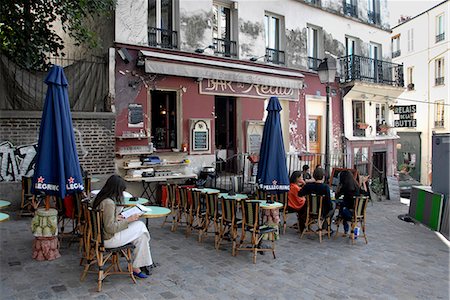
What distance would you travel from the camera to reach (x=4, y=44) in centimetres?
752

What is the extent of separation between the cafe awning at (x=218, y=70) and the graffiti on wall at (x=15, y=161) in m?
3.69

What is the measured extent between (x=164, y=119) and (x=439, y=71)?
21.6 m

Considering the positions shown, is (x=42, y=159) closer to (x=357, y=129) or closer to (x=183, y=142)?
(x=183, y=142)

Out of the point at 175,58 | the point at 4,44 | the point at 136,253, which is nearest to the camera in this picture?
the point at 136,253

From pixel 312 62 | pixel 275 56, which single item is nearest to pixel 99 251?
pixel 275 56

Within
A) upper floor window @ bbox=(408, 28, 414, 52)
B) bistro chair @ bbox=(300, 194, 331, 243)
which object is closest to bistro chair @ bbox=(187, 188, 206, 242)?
bistro chair @ bbox=(300, 194, 331, 243)

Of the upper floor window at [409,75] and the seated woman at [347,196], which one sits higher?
the upper floor window at [409,75]

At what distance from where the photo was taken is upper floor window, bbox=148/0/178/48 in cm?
1131

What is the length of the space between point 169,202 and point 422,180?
2418cm

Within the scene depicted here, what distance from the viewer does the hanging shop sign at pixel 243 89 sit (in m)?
12.1

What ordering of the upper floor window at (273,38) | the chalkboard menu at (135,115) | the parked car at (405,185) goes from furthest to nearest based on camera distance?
the parked car at (405,185) → the upper floor window at (273,38) → the chalkboard menu at (135,115)

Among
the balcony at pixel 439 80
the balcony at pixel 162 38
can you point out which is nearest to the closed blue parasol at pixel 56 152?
the balcony at pixel 162 38

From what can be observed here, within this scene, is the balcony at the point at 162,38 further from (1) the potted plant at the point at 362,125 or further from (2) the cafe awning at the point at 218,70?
(1) the potted plant at the point at 362,125

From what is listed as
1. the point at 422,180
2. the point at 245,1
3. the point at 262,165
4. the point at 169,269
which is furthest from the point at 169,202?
the point at 422,180
